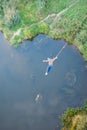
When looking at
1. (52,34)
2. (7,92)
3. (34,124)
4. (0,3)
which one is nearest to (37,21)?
(52,34)

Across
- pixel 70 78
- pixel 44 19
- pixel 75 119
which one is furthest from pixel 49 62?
pixel 75 119

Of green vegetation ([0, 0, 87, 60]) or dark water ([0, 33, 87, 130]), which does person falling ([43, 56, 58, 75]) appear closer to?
dark water ([0, 33, 87, 130])

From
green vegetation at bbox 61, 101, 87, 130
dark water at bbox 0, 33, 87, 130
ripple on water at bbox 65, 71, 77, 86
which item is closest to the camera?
green vegetation at bbox 61, 101, 87, 130

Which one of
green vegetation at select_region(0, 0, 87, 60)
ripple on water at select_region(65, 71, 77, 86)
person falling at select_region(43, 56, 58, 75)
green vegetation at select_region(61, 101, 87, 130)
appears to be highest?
green vegetation at select_region(0, 0, 87, 60)

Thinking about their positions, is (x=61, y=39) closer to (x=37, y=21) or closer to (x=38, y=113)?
(x=37, y=21)

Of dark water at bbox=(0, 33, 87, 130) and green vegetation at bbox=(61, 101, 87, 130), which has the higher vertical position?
dark water at bbox=(0, 33, 87, 130)

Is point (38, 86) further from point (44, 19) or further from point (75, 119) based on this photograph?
point (44, 19)

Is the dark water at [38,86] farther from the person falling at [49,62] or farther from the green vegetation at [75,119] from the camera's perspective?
the green vegetation at [75,119]

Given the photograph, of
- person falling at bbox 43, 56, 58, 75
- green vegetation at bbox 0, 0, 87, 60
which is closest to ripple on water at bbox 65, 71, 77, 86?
person falling at bbox 43, 56, 58, 75
